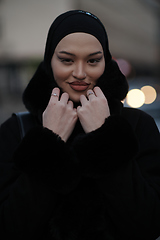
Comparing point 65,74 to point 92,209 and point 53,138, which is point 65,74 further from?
point 92,209

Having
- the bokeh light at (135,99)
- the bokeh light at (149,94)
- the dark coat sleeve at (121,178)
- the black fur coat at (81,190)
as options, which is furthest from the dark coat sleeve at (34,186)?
the bokeh light at (149,94)

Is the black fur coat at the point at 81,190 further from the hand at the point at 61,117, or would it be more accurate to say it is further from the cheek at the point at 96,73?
the cheek at the point at 96,73

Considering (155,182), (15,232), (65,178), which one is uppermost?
(65,178)

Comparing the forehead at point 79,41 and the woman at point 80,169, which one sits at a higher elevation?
the forehead at point 79,41

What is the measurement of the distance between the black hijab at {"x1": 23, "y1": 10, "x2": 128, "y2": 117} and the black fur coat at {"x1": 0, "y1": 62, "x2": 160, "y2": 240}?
0.31 m

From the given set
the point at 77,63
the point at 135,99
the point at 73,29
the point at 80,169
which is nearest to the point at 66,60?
the point at 77,63

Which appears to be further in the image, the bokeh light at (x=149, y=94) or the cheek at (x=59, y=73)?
the bokeh light at (x=149, y=94)

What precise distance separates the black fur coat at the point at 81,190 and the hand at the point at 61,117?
0.08 meters

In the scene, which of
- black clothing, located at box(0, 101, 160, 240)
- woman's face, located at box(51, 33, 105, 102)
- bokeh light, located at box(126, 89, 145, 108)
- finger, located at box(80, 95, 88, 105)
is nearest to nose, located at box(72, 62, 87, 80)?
woman's face, located at box(51, 33, 105, 102)

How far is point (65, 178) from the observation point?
1.37m

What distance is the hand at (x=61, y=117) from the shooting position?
4.97 feet

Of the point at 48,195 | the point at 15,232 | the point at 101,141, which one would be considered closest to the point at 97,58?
the point at 101,141

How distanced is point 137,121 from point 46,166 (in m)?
0.62

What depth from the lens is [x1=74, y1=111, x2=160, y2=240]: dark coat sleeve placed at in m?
1.39
